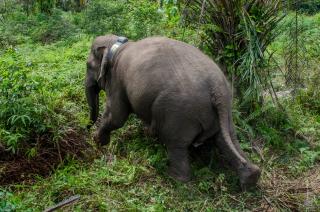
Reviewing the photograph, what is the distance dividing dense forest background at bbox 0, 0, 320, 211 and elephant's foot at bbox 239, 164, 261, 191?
0.10 meters

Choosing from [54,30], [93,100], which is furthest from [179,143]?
[54,30]

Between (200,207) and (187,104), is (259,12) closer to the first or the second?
(187,104)

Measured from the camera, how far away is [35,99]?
486 cm

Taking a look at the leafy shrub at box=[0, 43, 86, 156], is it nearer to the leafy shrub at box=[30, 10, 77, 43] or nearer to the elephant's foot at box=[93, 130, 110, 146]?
the elephant's foot at box=[93, 130, 110, 146]

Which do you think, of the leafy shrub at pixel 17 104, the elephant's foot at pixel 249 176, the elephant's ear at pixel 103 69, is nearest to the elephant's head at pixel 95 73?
the elephant's ear at pixel 103 69

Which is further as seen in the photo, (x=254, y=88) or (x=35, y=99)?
(x=254, y=88)

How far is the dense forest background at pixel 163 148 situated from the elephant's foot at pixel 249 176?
104mm

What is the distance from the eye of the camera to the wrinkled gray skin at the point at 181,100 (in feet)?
14.4

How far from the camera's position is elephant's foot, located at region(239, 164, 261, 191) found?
4332 mm

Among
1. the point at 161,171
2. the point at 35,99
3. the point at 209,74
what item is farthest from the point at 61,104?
the point at 209,74

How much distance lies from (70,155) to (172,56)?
1.34 m

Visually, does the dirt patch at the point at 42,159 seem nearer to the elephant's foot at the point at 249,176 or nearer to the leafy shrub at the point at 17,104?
the leafy shrub at the point at 17,104

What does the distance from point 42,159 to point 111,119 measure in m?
0.82

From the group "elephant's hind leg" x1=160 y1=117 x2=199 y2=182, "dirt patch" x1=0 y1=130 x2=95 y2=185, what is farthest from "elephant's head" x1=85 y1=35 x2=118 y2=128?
"elephant's hind leg" x1=160 y1=117 x2=199 y2=182
